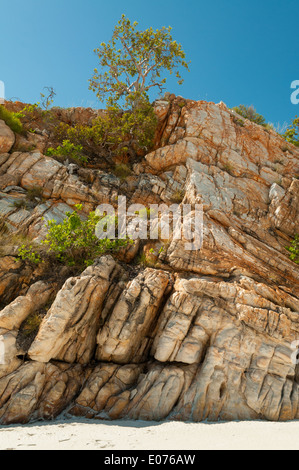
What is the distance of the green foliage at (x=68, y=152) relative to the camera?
55.9 ft

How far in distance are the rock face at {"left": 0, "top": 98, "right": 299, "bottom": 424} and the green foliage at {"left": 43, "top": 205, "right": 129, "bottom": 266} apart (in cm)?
65

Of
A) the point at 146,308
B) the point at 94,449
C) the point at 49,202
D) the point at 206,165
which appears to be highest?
the point at 206,165

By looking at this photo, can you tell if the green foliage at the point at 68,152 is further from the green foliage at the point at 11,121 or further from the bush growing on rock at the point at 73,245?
the bush growing on rock at the point at 73,245

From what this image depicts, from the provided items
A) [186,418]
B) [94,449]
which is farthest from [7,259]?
[186,418]

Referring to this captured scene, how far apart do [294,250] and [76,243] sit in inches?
375

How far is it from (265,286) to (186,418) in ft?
17.2

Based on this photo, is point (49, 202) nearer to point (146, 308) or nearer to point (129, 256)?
point (129, 256)

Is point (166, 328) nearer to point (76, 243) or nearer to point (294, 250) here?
point (76, 243)

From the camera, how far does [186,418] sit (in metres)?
8.45

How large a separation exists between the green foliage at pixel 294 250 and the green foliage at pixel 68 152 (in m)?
11.9

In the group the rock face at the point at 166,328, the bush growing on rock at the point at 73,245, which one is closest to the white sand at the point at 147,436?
the rock face at the point at 166,328

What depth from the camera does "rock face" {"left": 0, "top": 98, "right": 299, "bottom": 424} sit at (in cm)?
873

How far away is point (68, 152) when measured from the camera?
17.2m

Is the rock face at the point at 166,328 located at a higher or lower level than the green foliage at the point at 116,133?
lower
